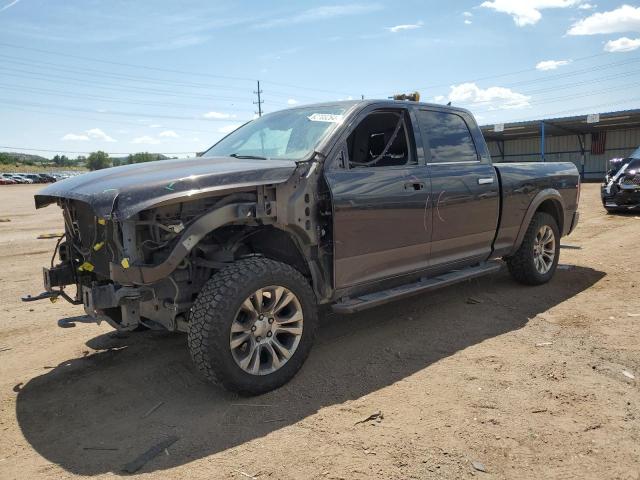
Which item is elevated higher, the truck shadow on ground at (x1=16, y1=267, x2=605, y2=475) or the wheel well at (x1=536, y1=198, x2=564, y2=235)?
the wheel well at (x1=536, y1=198, x2=564, y2=235)

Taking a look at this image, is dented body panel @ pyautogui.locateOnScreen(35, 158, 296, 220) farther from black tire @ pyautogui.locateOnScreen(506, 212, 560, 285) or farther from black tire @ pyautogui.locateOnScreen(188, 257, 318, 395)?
black tire @ pyautogui.locateOnScreen(506, 212, 560, 285)

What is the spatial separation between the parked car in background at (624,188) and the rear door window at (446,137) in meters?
9.40

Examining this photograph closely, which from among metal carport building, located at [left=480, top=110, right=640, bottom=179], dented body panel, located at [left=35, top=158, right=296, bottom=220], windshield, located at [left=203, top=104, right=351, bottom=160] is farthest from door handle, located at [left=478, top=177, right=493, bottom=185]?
metal carport building, located at [left=480, top=110, right=640, bottom=179]

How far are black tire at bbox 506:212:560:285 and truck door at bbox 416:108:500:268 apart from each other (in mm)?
761

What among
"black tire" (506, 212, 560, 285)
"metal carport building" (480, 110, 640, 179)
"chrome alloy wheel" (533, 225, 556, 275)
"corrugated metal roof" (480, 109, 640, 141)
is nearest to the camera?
"black tire" (506, 212, 560, 285)

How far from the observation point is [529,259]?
602cm

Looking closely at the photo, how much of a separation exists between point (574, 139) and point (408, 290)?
3515 centimetres

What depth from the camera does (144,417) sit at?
3348mm

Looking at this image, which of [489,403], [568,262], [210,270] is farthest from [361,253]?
[568,262]

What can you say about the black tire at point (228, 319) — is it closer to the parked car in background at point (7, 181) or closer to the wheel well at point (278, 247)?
the wheel well at point (278, 247)

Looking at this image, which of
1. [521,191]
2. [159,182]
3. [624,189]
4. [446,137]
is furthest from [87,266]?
[624,189]

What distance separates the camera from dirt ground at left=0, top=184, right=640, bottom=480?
9.18ft

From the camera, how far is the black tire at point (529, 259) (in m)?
6.00

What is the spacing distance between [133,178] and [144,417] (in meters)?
1.54
